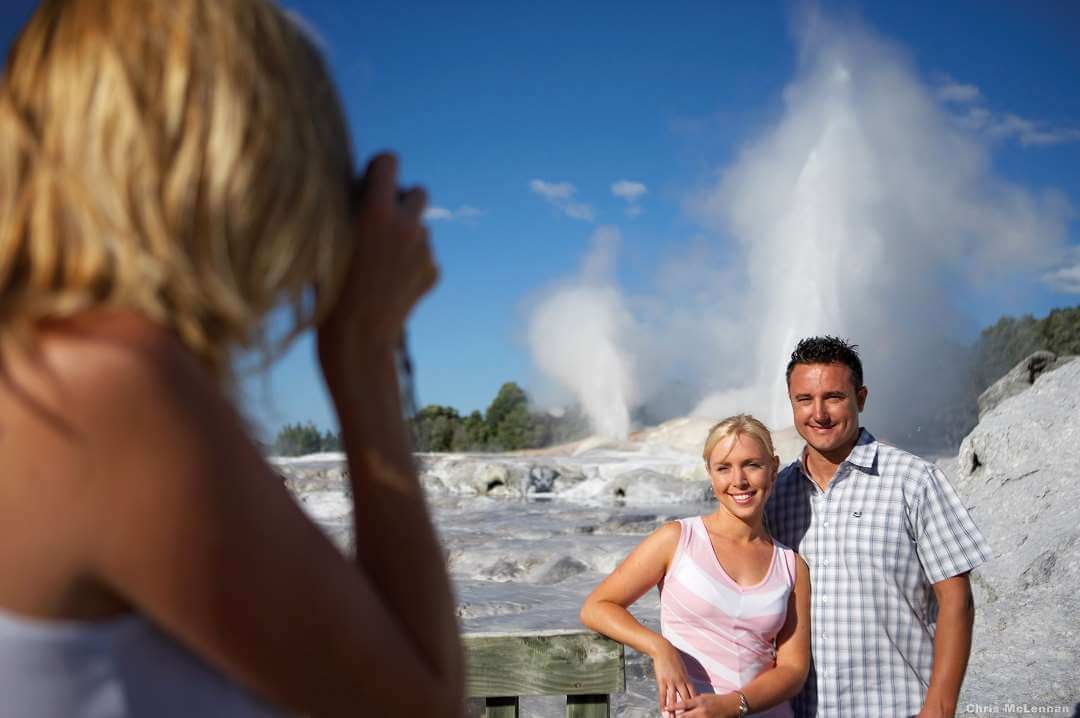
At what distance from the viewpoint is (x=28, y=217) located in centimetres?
72

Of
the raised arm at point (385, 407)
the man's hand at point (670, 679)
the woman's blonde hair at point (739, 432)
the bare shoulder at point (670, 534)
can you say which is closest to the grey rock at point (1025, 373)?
the woman's blonde hair at point (739, 432)

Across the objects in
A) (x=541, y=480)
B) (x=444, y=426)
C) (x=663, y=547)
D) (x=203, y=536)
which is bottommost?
(x=663, y=547)

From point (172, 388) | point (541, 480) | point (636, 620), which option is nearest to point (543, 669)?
point (636, 620)

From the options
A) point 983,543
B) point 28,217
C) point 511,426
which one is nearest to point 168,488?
point 28,217

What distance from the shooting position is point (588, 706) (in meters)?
2.44

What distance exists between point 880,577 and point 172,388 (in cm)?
257

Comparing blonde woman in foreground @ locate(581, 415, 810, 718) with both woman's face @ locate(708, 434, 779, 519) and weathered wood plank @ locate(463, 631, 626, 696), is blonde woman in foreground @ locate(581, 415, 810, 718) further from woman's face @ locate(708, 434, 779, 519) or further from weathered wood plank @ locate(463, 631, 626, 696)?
weathered wood plank @ locate(463, 631, 626, 696)

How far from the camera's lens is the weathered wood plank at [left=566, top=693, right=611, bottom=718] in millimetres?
2436

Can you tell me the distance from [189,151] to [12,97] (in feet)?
0.56

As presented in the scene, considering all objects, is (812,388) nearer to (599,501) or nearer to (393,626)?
(393,626)

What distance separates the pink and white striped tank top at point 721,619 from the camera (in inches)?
101

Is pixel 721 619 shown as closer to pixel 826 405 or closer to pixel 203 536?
pixel 826 405

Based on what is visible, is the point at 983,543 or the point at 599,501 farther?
the point at 599,501

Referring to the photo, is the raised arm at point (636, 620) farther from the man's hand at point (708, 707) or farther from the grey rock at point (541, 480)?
the grey rock at point (541, 480)
